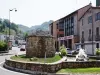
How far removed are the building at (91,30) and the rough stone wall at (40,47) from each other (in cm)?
2041

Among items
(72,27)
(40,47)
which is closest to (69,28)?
(72,27)

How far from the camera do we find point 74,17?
A: 64.0 meters

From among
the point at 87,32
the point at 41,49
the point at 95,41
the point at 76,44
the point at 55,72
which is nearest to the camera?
the point at 55,72

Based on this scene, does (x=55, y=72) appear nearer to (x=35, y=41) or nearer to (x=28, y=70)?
(x=28, y=70)

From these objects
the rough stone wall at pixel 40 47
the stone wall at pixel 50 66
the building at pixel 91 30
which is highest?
the building at pixel 91 30

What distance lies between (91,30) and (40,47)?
25758 mm

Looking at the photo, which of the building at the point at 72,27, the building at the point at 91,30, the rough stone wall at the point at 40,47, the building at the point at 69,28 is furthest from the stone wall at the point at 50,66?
the building at the point at 72,27

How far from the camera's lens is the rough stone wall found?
2895 cm

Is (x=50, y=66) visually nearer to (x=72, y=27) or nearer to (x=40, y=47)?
(x=40, y=47)

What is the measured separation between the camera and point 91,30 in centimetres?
5284

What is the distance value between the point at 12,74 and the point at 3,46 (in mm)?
37053

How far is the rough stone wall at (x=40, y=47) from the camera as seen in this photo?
28953 mm

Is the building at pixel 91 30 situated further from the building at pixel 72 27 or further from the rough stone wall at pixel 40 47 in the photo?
the rough stone wall at pixel 40 47

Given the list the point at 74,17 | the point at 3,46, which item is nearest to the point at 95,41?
the point at 74,17
